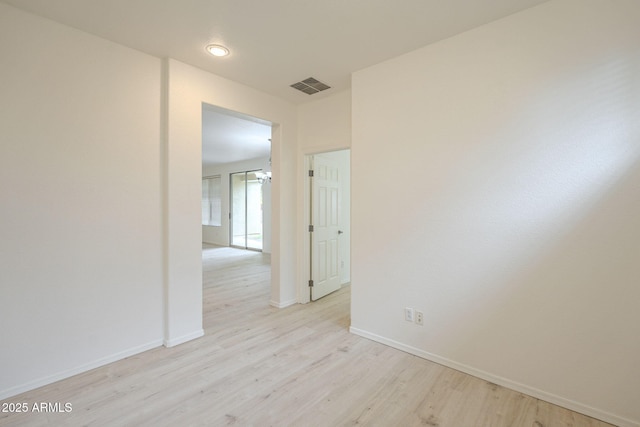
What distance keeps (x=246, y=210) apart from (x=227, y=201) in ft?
2.61

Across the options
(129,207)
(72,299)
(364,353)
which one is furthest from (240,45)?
(364,353)

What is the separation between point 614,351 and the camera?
5.69 feet

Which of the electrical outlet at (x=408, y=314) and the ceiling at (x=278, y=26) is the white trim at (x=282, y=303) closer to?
the electrical outlet at (x=408, y=314)

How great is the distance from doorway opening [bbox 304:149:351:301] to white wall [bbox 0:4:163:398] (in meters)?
1.85

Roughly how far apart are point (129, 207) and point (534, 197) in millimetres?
3250

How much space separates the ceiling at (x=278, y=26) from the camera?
1.96m

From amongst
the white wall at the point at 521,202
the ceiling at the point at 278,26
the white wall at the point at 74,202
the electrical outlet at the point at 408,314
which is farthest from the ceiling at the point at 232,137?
the electrical outlet at the point at 408,314

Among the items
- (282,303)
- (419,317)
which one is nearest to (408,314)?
(419,317)

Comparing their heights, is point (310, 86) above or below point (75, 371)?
above

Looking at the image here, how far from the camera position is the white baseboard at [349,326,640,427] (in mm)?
1740

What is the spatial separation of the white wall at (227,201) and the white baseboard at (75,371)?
18.0ft

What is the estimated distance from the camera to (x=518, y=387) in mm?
2035

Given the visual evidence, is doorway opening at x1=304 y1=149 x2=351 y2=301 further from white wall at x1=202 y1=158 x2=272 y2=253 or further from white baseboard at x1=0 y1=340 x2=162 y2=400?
white wall at x1=202 y1=158 x2=272 y2=253

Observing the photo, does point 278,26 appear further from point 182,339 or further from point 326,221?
point 182,339
